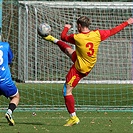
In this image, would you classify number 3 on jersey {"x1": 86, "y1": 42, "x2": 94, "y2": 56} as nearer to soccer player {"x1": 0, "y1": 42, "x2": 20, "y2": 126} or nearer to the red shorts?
the red shorts

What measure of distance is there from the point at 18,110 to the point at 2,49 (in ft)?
13.4

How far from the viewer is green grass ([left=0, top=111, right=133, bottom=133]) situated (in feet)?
33.7

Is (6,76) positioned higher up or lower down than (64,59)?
higher up

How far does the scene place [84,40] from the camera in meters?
11.0

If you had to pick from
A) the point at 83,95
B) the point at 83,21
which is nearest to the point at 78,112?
the point at 83,21

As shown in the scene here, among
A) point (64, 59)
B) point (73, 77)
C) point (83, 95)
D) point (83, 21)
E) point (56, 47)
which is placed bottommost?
point (64, 59)

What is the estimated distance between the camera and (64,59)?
23000 mm

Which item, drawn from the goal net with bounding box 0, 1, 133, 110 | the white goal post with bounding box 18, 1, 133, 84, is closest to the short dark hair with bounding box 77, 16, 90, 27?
the goal net with bounding box 0, 1, 133, 110

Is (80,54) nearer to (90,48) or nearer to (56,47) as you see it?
(90,48)

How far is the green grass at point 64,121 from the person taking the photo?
405 inches

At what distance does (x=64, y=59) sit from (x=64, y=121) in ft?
36.3

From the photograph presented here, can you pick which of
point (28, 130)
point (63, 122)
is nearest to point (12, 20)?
point (63, 122)

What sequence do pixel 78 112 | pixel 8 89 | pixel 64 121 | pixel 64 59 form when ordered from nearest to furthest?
1. pixel 8 89
2. pixel 64 121
3. pixel 78 112
4. pixel 64 59

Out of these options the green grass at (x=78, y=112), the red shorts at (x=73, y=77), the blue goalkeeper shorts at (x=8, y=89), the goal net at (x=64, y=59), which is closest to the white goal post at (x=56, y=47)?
the goal net at (x=64, y=59)
